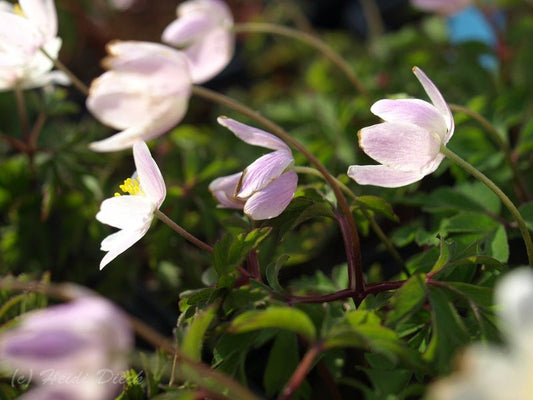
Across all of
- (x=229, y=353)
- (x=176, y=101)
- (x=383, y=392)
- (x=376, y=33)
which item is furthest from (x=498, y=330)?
(x=376, y=33)

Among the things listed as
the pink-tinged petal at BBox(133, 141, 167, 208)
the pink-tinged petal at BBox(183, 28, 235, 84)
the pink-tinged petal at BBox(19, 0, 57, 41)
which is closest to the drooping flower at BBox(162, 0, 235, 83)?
the pink-tinged petal at BBox(183, 28, 235, 84)

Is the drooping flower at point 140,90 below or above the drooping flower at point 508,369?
below

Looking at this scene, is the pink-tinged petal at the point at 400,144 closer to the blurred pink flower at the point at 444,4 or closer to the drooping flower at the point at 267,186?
the drooping flower at the point at 267,186

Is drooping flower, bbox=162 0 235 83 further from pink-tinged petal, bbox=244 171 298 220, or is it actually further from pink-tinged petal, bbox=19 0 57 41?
pink-tinged petal, bbox=244 171 298 220

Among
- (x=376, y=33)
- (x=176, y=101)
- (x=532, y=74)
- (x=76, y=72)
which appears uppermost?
(x=176, y=101)

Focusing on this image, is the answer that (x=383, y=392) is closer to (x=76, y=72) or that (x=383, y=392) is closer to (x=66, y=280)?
(x=66, y=280)

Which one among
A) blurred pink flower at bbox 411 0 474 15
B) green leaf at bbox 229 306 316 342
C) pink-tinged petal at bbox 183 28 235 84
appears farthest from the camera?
blurred pink flower at bbox 411 0 474 15

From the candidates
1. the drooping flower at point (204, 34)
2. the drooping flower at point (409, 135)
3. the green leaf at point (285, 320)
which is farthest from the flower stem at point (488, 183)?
the drooping flower at point (204, 34)
